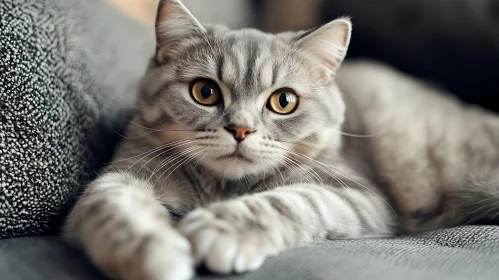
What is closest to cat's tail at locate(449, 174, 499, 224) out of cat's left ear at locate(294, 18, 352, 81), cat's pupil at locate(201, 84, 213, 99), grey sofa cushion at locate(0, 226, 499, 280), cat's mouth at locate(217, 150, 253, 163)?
grey sofa cushion at locate(0, 226, 499, 280)

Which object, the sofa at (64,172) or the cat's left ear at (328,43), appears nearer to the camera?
the sofa at (64,172)

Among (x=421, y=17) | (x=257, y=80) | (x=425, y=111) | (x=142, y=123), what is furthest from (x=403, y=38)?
(x=142, y=123)

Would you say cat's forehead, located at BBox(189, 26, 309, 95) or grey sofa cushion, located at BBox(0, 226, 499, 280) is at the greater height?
cat's forehead, located at BBox(189, 26, 309, 95)

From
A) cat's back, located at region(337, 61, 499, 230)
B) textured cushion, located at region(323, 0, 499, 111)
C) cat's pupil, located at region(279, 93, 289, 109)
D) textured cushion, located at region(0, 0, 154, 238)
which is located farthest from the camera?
textured cushion, located at region(323, 0, 499, 111)

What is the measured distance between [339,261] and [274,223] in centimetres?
13

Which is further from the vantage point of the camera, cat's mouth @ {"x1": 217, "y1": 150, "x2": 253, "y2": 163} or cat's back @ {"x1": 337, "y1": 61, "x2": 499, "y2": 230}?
cat's back @ {"x1": 337, "y1": 61, "x2": 499, "y2": 230}

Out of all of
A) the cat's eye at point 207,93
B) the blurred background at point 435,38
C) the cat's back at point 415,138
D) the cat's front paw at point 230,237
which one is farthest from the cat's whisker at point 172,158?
the blurred background at point 435,38

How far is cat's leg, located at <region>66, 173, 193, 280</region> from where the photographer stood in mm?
687

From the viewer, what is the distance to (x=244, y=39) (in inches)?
45.8

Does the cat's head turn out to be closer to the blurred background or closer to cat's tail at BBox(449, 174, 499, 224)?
cat's tail at BBox(449, 174, 499, 224)

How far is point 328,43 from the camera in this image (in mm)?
1197

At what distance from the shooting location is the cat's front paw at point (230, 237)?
28.8 inches

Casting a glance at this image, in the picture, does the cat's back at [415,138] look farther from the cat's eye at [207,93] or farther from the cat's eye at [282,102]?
the cat's eye at [207,93]

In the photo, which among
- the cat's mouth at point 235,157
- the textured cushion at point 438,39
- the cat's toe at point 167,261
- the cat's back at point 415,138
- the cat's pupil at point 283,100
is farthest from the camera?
the textured cushion at point 438,39
